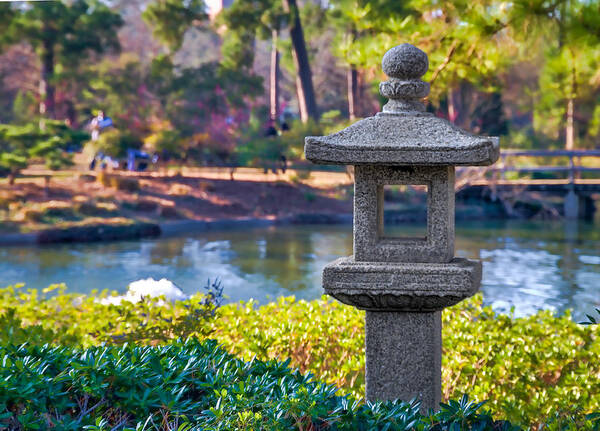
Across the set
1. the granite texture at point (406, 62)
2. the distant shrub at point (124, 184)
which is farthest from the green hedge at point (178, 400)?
the distant shrub at point (124, 184)

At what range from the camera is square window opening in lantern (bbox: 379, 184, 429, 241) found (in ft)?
67.1

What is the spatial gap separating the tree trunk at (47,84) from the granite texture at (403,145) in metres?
23.3

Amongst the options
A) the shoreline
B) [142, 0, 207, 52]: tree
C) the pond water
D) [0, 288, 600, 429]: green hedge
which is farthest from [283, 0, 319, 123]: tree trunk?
[0, 288, 600, 429]: green hedge

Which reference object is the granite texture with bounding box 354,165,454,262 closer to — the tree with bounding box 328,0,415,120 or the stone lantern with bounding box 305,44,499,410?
the stone lantern with bounding box 305,44,499,410

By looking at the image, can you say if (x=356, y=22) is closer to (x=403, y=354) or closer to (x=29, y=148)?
(x=403, y=354)

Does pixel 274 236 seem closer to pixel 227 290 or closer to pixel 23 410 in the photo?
pixel 227 290

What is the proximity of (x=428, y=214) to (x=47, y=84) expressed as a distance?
80.0 feet

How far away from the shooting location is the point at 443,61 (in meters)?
8.29

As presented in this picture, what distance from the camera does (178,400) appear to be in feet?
9.73

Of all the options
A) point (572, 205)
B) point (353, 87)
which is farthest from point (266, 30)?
point (572, 205)

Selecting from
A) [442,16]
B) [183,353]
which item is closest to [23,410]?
[183,353]

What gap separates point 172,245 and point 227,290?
17.9 feet

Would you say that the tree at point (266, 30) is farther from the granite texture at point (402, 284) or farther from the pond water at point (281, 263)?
the granite texture at point (402, 284)

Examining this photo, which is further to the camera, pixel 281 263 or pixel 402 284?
pixel 281 263
